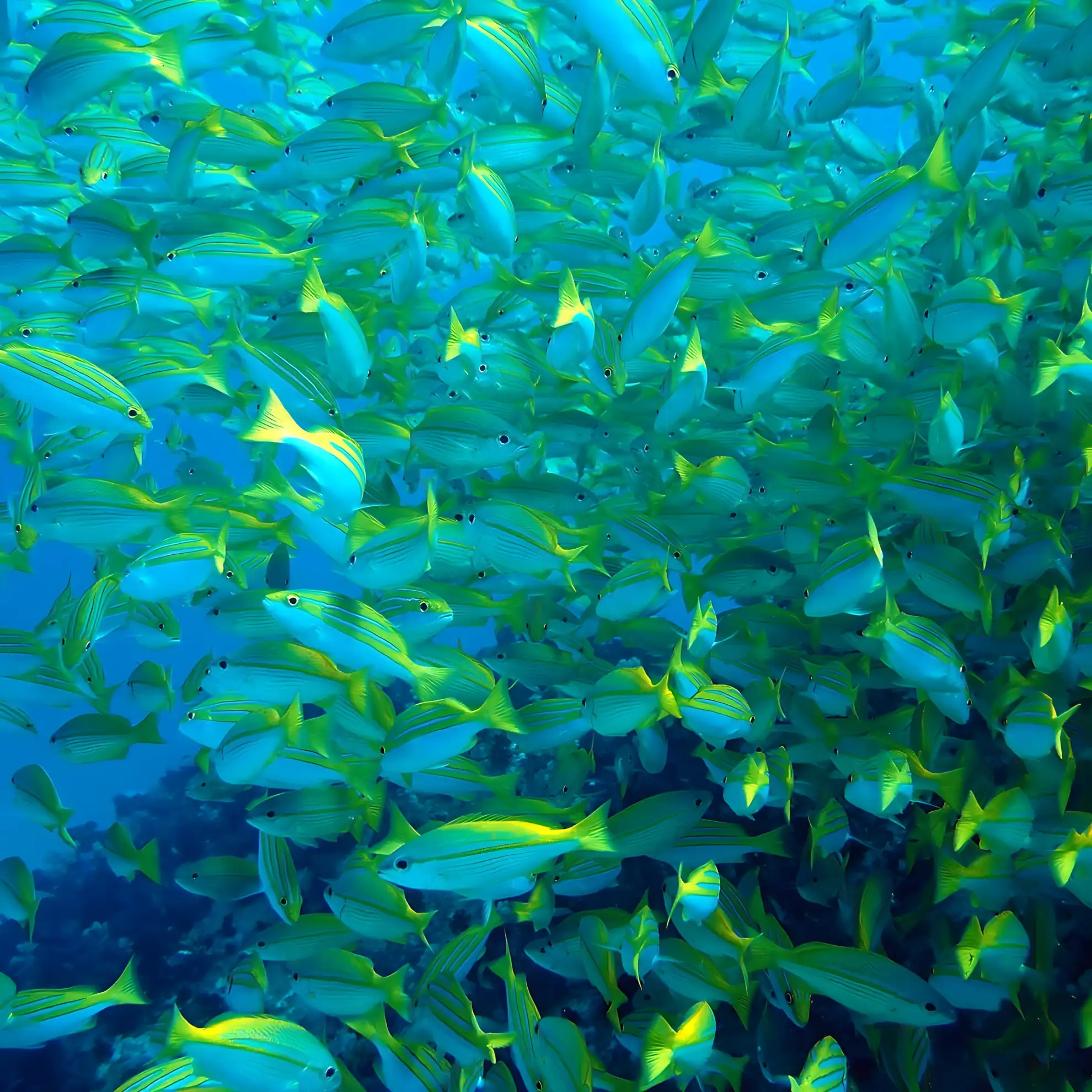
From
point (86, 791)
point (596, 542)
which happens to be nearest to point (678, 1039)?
point (596, 542)

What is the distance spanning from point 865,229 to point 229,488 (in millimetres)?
3328

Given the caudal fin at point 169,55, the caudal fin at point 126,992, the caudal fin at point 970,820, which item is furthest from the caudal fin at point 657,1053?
the caudal fin at point 169,55

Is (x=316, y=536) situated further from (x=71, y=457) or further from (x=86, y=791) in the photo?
(x=86, y=791)

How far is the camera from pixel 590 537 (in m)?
3.54

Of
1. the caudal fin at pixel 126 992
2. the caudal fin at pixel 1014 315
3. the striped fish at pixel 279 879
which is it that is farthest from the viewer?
the striped fish at pixel 279 879

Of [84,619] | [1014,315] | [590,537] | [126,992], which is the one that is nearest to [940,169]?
[1014,315]

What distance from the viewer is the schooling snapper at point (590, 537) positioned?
290 cm

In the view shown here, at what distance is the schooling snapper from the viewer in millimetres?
2902

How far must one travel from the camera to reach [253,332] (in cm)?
479

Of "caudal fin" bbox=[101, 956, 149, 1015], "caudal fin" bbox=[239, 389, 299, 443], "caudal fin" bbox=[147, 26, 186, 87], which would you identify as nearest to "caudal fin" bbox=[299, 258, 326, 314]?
"caudal fin" bbox=[239, 389, 299, 443]

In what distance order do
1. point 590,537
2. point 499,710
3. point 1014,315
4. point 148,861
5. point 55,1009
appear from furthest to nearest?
1. point 148,861
2. point 590,537
3. point 1014,315
4. point 55,1009
5. point 499,710

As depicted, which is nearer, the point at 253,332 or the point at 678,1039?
the point at 678,1039

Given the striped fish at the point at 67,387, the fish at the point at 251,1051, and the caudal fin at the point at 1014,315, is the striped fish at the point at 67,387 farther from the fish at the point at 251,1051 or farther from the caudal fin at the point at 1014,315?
the caudal fin at the point at 1014,315

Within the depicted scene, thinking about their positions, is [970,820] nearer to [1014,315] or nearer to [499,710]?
[499,710]
